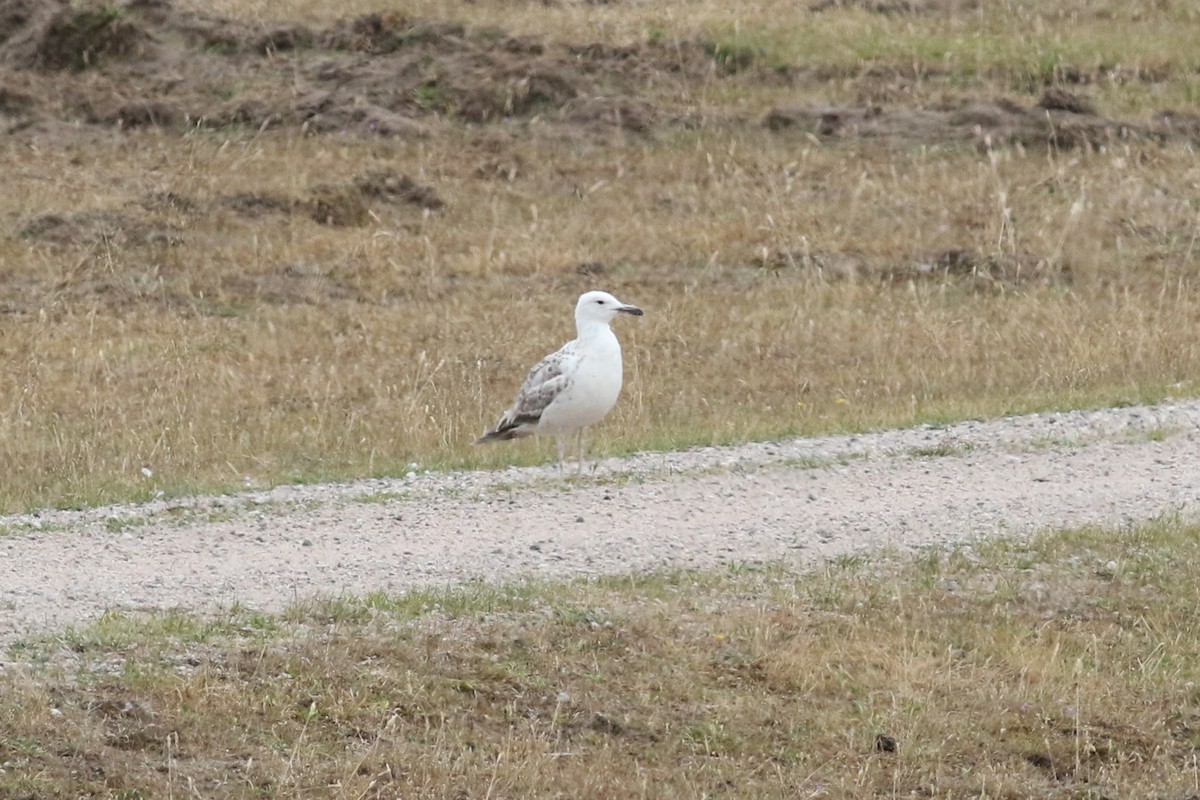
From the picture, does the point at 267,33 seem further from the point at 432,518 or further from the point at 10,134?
the point at 432,518

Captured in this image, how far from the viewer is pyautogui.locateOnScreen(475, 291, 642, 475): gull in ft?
39.6

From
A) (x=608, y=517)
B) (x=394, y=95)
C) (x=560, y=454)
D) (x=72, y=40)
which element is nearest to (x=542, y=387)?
(x=560, y=454)

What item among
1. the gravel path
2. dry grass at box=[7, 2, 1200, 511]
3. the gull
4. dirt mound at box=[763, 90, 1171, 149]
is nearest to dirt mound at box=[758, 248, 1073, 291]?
dry grass at box=[7, 2, 1200, 511]

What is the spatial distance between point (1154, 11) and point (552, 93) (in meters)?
10.3

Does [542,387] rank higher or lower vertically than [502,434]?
higher

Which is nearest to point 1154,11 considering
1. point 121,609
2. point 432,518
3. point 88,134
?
point 88,134

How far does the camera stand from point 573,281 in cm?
1975

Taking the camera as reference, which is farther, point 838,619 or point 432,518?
point 432,518

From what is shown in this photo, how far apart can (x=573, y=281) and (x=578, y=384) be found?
7.78 m

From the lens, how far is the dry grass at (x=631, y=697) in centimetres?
748

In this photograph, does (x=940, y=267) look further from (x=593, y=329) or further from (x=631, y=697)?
(x=631, y=697)

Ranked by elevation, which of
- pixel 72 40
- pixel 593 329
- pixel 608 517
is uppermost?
pixel 593 329

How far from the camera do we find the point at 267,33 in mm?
27828

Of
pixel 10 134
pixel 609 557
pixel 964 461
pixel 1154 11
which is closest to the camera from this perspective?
pixel 609 557
